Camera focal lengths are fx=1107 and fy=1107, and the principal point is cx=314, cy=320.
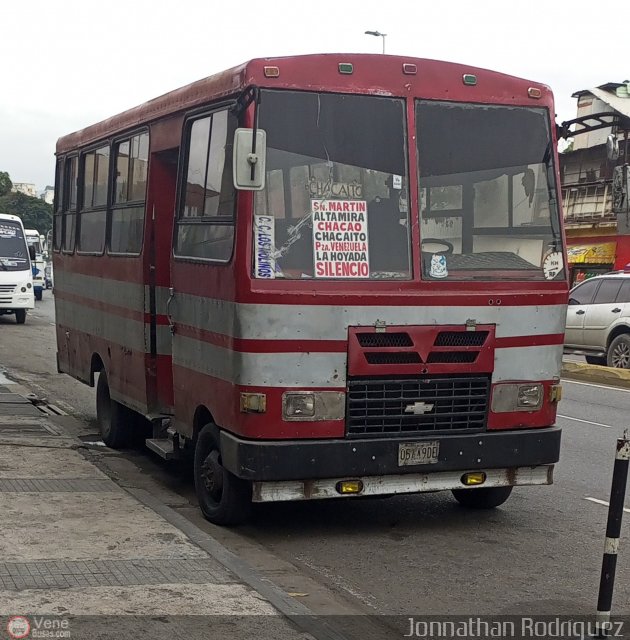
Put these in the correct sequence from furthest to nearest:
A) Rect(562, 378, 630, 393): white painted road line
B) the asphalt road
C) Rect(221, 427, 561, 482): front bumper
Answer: Rect(562, 378, 630, 393): white painted road line → Rect(221, 427, 561, 482): front bumper → the asphalt road

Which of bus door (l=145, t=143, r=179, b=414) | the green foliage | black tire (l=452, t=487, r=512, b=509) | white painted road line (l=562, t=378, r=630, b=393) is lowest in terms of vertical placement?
white painted road line (l=562, t=378, r=630, b=393)

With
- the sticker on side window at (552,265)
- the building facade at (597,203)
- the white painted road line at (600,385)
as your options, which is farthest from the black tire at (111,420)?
the building facade at (597,203)

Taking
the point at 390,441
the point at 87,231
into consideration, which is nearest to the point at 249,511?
the point at 390,441

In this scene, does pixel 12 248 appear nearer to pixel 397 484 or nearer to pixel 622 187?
pixel 622 187

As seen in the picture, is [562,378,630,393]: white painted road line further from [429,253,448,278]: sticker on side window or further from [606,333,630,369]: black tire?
[429,253,448,278]: sticker on side window

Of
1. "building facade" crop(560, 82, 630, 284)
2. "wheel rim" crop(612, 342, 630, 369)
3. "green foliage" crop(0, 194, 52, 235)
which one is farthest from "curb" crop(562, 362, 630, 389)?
"green foliage" crop(0, 194, 52, 235)

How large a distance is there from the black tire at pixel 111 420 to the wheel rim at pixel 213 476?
9.91 ft

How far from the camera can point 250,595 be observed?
5.84m

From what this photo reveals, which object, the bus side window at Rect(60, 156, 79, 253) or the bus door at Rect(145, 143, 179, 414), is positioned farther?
the bus side window at Rect(60, 156, 79, 253)

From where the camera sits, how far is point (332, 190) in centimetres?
740

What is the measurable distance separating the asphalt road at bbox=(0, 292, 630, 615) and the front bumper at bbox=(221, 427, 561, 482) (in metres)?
0.54

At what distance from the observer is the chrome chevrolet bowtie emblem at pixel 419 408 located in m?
7.47

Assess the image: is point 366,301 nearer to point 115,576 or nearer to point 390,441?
point 390,441

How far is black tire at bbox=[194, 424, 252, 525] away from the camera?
7633mm
